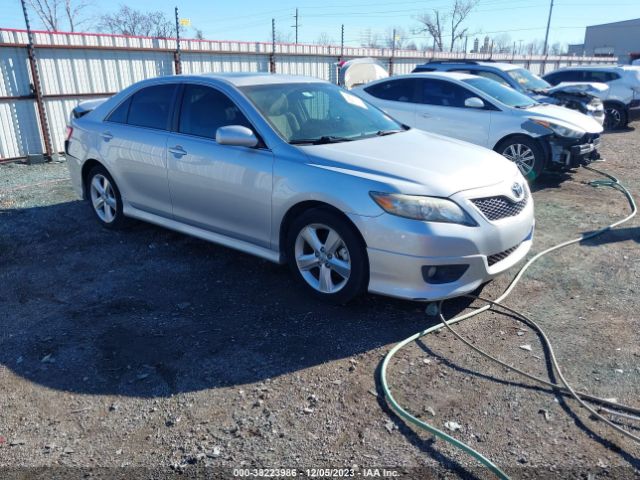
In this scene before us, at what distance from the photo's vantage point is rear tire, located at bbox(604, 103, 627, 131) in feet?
49.7

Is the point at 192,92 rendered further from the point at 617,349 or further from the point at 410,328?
the point at 617,349

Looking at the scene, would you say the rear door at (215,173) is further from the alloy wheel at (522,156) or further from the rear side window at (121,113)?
the alloy wheel at (522,156)

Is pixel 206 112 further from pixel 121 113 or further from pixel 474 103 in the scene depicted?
pixel 474 103

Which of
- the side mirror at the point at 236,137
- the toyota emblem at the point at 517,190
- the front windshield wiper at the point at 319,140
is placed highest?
the side mirror at the point at 236,137

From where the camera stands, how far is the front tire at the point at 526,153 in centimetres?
799

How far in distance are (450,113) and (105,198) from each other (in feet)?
18.2

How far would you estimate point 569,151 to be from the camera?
7.88 metres

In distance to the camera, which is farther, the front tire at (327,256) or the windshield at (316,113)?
the windshield at (316,113)

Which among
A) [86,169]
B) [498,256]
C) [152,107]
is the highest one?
[152,107]

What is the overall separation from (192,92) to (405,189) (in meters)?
2.50

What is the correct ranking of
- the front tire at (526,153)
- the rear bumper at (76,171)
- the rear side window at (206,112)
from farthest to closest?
the front tire at (526,153) → the rear bumper at (76,171) → the rear side window at (206,112)

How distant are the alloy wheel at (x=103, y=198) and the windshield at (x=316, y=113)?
7.23 feet

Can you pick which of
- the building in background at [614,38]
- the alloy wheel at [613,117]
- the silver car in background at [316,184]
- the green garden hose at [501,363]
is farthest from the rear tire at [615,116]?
the building in background at [614,38]

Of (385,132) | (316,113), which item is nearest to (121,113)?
(316,113)
